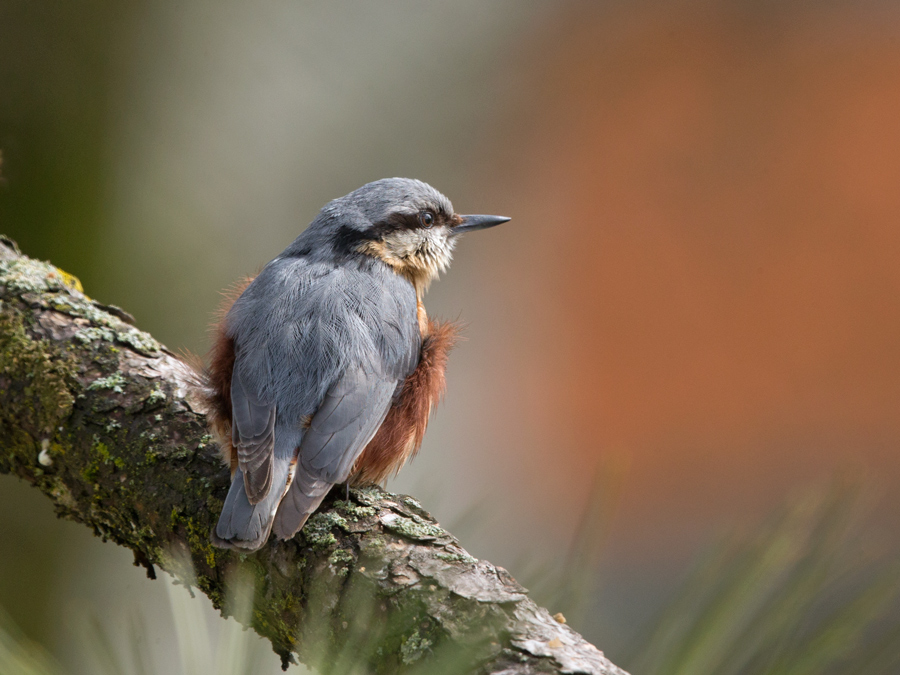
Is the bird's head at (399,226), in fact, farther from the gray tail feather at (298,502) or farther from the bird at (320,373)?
the gray tail feather at (298,502)

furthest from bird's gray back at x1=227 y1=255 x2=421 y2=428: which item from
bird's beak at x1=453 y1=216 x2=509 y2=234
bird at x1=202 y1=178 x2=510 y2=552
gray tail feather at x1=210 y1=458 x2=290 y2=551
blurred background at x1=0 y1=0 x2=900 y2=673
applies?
blurred background at x1=0 y1=0 x2=900 y2=673

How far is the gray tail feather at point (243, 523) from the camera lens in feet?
5.24

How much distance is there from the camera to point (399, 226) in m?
2.79

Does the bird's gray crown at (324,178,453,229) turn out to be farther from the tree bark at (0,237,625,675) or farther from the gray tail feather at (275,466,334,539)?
the gray tail feather at (275,466,334,539)

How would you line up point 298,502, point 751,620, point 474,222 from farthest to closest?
point 474,222 → point 298,502 → point 751,620

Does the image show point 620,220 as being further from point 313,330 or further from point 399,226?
point 313,330

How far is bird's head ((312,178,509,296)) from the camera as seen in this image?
8.66ft

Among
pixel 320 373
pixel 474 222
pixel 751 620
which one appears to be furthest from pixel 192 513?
pixel 474 222

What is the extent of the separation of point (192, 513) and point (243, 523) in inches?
9.1

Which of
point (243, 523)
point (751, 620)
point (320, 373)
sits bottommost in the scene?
point (243, 523)

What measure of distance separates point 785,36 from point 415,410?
4578 mm

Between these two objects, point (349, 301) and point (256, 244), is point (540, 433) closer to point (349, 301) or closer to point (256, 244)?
point (256, 244)

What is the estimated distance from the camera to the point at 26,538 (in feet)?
12.0

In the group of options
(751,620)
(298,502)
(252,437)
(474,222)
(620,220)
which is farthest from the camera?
(620,220)
